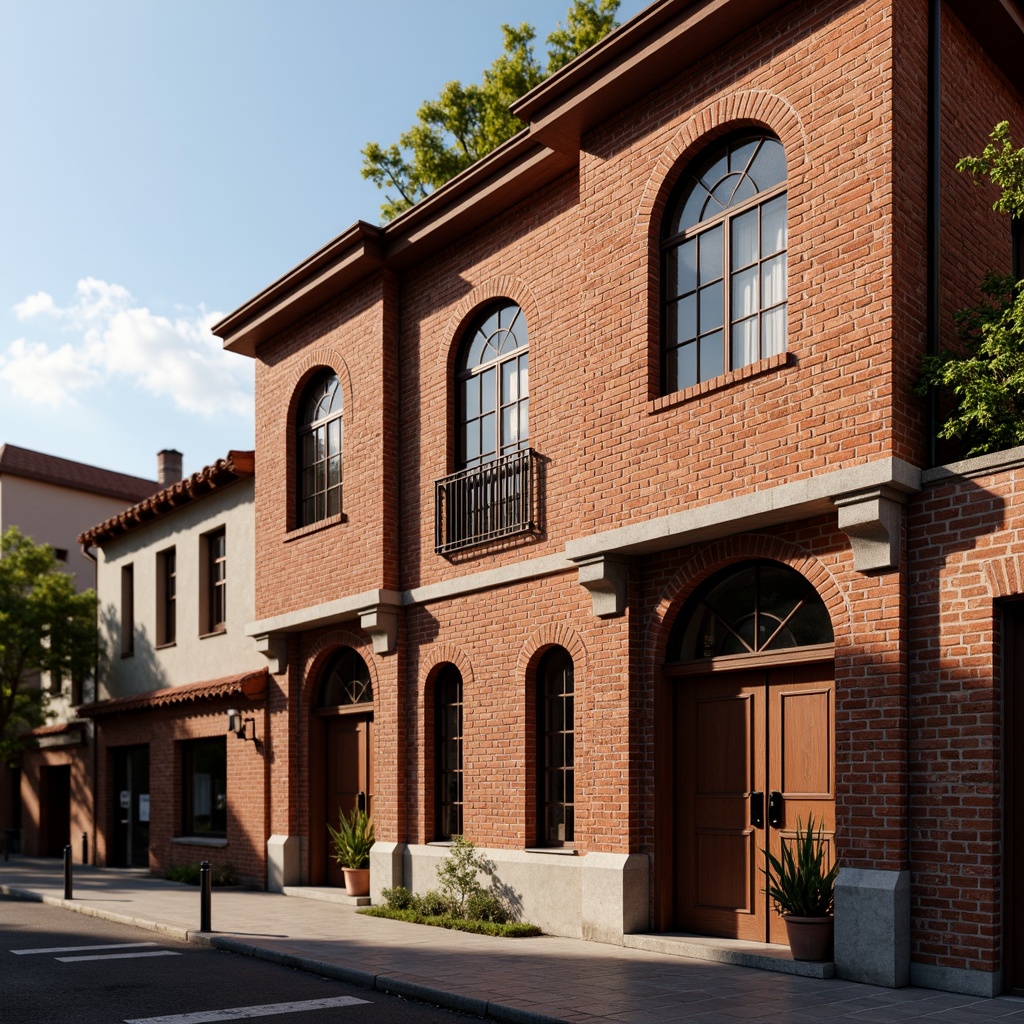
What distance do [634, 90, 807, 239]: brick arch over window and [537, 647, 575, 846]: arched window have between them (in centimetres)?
448

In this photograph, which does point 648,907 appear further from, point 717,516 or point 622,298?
point 622,298

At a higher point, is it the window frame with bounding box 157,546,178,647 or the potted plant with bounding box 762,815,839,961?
the window frame with bounding box 157,546,178,647

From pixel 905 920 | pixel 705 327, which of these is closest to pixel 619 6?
pixel 705 327

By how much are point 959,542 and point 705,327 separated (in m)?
3.26

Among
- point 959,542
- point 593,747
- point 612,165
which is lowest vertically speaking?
point 593,747

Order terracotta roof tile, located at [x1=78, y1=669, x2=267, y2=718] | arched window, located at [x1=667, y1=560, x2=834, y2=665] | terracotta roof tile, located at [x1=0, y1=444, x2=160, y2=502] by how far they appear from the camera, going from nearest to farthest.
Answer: arched window, located at [x1=667, y1=560, x2=834, y2=665], terracotta roof tile, located at [x1=78, y1=669, x2=267, y2=718], terracotta roof tile, located at [x1=0, y1=444, x2=160, y2=502]

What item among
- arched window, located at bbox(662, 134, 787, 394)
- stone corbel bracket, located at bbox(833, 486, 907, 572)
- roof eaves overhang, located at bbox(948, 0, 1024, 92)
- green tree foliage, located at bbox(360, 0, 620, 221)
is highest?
green tree foliage, located at bbox(360, 0, 620, 221)

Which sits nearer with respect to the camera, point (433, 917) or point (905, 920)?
point (905, 920)

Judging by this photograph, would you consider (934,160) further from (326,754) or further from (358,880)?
(326,754)

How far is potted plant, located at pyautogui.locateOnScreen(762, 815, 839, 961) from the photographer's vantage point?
29.9 feet

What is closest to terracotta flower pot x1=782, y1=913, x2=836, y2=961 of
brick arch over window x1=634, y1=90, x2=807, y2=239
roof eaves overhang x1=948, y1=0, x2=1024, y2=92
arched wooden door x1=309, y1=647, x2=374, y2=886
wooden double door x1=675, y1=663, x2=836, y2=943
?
wooden double door x1=675, y1=663, x2=836, y2=943

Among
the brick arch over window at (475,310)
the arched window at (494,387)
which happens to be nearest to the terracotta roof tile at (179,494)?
the brick arch over window at (475,310)

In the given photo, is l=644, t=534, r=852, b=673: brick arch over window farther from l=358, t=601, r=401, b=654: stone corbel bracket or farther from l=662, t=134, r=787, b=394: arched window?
l=358, t=601, r=401, b=654: stone corbel bracket

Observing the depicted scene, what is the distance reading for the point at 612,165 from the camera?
38.2 ft
